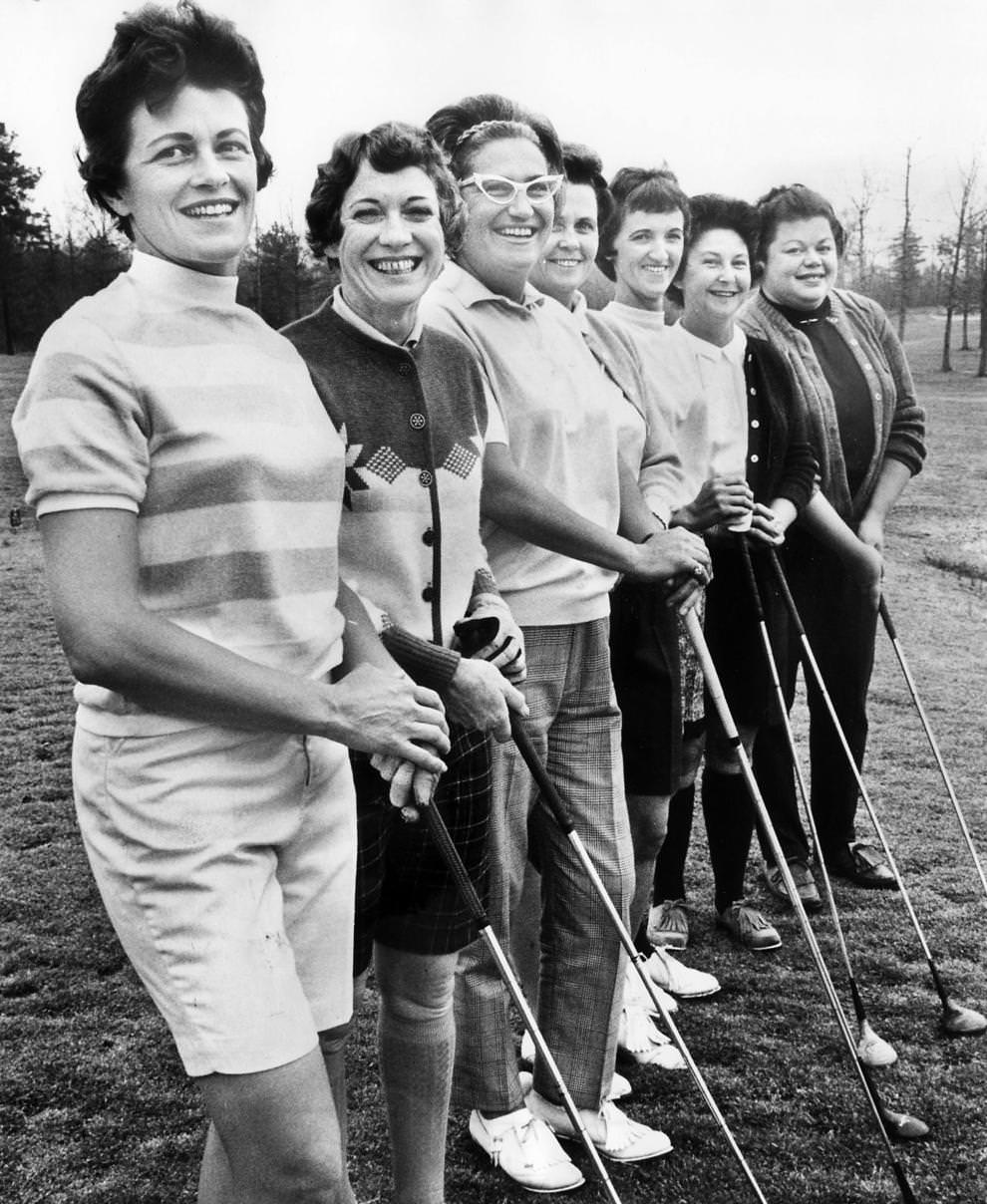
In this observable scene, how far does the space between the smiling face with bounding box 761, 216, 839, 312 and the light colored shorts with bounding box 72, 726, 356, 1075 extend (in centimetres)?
281

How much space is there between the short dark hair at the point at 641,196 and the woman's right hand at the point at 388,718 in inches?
76.1

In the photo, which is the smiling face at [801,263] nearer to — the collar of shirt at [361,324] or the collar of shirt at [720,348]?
the collar of shirt at [720,348]

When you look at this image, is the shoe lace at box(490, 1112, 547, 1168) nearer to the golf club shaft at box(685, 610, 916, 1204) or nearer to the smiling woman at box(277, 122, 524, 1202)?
the smiling woman at box(277, 122, 524, 1202)

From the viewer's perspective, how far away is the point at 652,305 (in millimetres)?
3406

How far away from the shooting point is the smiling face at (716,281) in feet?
11.3

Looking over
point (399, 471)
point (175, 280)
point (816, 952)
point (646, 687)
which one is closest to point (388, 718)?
point (399, 471)

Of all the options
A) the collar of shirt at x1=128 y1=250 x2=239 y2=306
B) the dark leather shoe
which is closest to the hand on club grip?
the collar of shirt at x1=128 y1=250 x2=239 y2=306

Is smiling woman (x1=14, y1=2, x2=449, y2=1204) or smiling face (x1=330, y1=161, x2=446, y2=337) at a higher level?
smiling face (x1=330, y1=161, x2=446, y2=337)

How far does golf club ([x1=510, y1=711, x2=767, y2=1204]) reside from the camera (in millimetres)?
2318

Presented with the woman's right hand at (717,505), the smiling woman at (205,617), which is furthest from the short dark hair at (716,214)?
the smiling woman at (205,617)

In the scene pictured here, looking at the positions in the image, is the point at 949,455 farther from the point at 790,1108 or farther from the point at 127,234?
the point at 127,234

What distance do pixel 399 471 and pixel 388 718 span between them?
50 centimetres

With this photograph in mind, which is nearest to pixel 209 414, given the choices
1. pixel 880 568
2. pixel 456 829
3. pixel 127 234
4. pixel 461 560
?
pixel 127 234

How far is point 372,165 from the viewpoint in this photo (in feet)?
6.89
